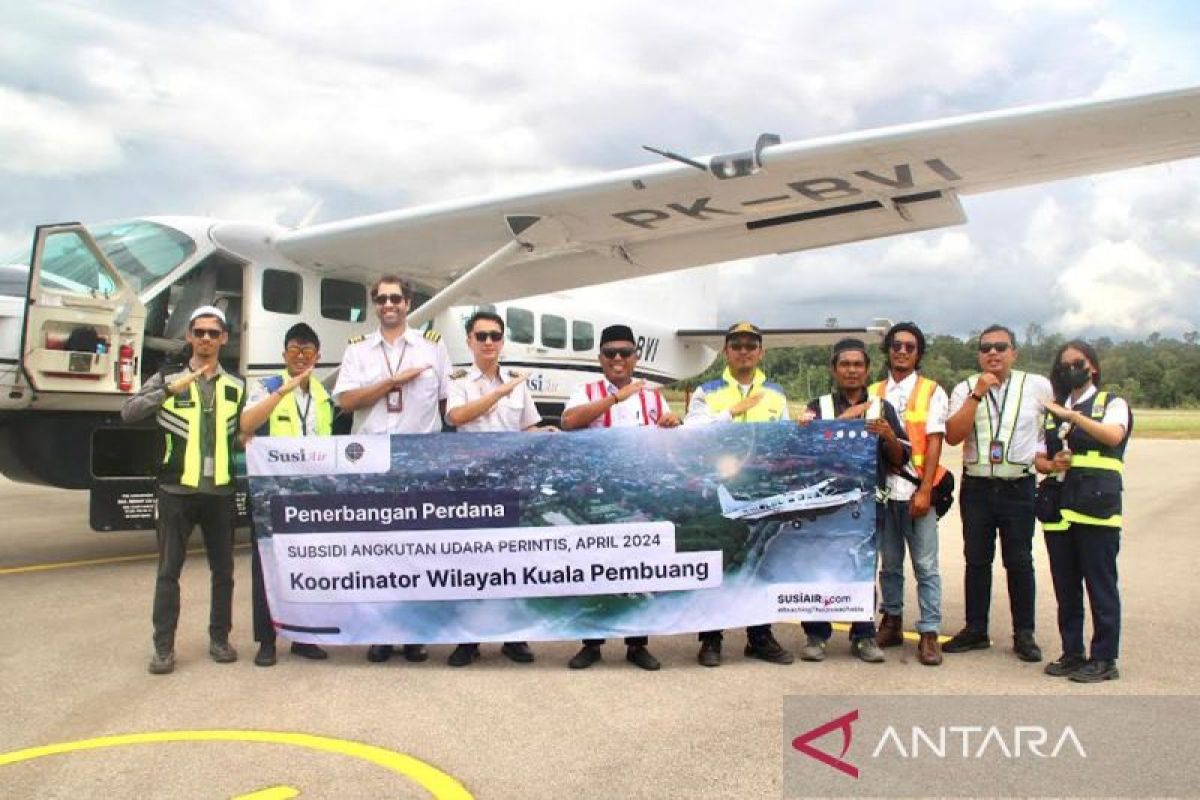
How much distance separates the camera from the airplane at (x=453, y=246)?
21.9 feet

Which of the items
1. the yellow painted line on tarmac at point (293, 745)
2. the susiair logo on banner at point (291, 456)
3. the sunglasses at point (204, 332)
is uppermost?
the sunglasses at point (204, 332)

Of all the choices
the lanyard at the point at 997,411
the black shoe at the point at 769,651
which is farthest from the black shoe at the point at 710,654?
the lanyard at the point at 997,411

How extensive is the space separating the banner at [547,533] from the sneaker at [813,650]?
0.56ft

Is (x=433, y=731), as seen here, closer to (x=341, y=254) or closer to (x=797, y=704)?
(x=797, y=704)

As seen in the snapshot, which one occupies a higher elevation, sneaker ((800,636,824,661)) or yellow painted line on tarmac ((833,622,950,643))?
sneaker ((800,636,824,661))

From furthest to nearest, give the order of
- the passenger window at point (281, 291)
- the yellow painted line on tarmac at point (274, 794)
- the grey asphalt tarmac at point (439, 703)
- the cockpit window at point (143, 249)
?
the passenger window at point (281, 291), the cockpit window at point (143, 249), the grey asphalt tarmac at point (439, 703), the yellow painted line on tarmac at point (274, 794)

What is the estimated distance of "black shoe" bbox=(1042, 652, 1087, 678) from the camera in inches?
187

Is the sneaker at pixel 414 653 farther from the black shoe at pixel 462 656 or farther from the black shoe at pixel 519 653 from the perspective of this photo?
the black shoe at pixel 519 653

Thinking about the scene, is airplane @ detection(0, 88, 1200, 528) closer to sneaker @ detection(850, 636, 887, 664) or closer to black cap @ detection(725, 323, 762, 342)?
black cap @ detection(725, 323, 762, 342)

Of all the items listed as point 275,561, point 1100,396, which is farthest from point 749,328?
point 275,561

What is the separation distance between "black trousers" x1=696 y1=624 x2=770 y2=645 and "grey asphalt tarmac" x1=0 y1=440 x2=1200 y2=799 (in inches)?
5.4

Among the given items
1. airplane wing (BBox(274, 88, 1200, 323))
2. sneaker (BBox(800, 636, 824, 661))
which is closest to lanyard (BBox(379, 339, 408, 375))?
sneaker (BBox(800, 636, 824, 661))

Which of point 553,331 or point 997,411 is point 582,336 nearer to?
point 553,331

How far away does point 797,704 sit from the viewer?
169 inches
